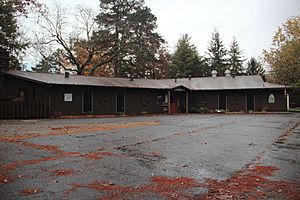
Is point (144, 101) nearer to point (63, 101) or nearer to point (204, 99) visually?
point (63, 101)

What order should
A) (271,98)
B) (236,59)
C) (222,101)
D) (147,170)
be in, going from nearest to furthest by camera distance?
(147,170) < (271,98) < (222,101) < (236,59)

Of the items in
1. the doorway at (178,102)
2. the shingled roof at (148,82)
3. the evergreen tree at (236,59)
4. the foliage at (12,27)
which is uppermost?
the evergreen tree at (236,59)

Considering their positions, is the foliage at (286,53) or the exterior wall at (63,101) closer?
the exterior wall at (63,101)

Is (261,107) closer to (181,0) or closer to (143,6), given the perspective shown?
(181,0)

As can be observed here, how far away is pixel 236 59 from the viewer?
1924 inches

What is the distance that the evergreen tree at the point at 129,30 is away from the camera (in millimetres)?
31328

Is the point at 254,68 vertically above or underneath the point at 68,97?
above

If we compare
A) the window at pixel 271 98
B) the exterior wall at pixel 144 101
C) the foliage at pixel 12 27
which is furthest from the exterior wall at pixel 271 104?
the foliage at pixel 12 27

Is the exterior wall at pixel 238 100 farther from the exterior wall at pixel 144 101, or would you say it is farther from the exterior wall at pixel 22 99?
the exterior wall at pixel 22 99

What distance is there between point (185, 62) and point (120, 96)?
2338cm

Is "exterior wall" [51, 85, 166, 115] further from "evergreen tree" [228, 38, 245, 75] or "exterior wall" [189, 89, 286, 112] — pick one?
"evergreen tree" [228, 38, 245, 75]

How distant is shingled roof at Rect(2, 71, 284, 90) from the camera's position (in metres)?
17.8

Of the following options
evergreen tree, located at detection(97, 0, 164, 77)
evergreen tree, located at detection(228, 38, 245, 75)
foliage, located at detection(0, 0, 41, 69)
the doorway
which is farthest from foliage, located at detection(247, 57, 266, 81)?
foliage, located at detection(0, 0, 41, 69)

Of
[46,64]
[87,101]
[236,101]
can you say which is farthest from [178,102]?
[46,64]
